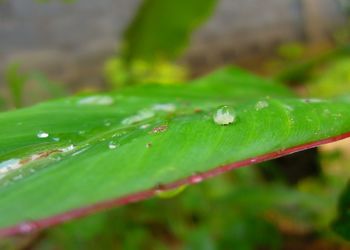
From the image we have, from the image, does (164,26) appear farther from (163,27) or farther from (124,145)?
(124,145)

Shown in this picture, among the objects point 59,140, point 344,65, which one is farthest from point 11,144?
point 344,65

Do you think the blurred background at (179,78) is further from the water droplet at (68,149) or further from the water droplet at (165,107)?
the water droplet at (68,149)

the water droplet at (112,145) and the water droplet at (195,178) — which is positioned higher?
the water droplet at (195,178)

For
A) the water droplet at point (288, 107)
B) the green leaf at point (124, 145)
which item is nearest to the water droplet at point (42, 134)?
the green leaf at point (124, 145)

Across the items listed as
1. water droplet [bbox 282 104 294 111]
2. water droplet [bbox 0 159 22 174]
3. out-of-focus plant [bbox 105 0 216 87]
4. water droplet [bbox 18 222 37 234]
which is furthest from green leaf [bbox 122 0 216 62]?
water droplet [bbox 18 222 37 234]

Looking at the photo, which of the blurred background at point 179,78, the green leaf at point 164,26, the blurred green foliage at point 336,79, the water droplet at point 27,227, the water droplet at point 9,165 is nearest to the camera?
the water droplet at point 27,227

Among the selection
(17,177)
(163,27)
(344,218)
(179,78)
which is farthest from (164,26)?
(179,78)

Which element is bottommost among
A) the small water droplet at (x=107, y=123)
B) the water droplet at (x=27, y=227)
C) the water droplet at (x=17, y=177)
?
the small water droplet at (x=107, y=123)

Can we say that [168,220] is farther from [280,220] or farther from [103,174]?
[103,174]
